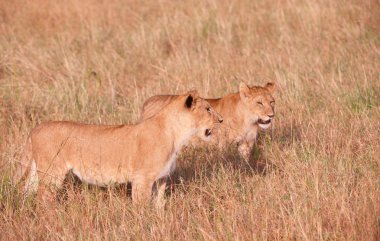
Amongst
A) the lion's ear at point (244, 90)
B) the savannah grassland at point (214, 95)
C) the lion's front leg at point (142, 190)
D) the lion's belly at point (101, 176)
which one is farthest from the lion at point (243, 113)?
the lion's front leg at point (142, 190)

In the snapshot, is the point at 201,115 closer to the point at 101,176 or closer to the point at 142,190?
the point at 142,190

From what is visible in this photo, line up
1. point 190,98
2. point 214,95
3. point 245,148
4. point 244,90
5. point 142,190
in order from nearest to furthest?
point 142,190 → point 190,98 → point 245,148 → point 244,90 → point 214,95

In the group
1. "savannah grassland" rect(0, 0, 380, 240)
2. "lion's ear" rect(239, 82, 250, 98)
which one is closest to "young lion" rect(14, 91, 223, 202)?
"savannah grassland" rect(0, 0, 380, 240)

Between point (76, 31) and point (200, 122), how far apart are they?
22.0ft

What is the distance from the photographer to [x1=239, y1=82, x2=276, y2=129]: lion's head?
7.63 m

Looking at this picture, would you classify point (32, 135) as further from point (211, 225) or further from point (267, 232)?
point (267, 232)

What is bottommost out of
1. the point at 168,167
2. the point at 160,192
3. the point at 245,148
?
the point at 160,192

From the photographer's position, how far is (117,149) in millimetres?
6047

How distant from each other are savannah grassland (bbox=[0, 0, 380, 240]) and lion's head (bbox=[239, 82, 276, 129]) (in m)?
0.23

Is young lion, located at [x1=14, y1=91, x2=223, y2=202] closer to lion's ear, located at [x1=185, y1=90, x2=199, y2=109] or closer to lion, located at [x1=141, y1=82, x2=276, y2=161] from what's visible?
lion's ear, located at [x1=185, y1=90, x2=199, y2=109]

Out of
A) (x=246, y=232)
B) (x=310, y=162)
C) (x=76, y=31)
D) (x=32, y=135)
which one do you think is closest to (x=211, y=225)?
(x=246, y=232)

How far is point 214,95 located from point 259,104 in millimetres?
1758

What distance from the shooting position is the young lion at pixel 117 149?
19.4 feet

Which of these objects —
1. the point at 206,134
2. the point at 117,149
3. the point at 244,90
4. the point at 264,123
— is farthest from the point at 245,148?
the point at 117,149
